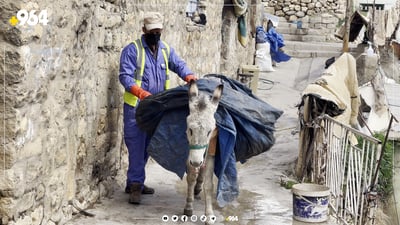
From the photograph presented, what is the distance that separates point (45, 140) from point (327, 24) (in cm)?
2104

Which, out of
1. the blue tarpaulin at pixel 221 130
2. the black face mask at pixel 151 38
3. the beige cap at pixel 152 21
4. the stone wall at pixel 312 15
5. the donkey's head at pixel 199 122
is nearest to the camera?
the donkey's head at pixel 199 122

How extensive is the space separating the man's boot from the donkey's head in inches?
37.4

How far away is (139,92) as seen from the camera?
6.19 meters

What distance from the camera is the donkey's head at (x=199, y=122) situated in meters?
5.50

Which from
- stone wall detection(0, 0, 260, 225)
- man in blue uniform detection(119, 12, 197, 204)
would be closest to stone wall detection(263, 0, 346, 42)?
stone wall detection(0, 0, 260, 225)

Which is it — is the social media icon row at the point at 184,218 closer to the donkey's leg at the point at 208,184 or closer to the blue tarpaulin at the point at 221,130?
the donkey's leg at the point at 208,184

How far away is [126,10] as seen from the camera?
23.1 feet

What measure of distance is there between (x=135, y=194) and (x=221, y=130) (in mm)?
1081

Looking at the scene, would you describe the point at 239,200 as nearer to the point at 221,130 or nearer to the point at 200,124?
the point at 221,130

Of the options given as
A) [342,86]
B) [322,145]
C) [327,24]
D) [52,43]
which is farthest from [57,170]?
[327,24]

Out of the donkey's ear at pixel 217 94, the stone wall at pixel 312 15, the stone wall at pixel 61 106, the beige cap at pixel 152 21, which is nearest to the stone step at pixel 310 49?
the stone wall at pixel 312 15

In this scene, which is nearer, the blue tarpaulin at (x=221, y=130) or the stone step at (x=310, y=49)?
the blue tarpaulin at (x=221, y=130)

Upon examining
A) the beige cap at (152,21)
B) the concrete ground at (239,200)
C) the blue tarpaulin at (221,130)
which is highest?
the beige cap at (152,21)

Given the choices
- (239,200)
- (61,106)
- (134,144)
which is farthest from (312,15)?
(61,106)
